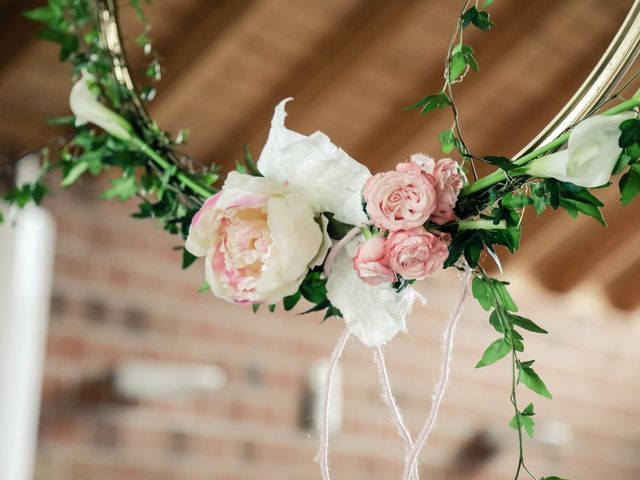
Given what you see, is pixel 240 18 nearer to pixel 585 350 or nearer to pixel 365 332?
pixel 365 332

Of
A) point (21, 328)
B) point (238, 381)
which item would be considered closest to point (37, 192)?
point (21, 328)

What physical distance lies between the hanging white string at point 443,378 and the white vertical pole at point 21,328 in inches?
49.6

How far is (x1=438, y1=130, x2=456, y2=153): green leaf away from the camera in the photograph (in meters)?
0.74

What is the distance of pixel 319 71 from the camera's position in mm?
1076

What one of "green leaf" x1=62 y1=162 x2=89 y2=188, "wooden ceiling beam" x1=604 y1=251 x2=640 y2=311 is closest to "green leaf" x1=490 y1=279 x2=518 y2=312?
"wooden ceiling beam" x1=604 y1=251 x2=640 y2=311

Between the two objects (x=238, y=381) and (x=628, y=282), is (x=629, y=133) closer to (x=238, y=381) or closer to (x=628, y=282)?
(x=628, y=282)

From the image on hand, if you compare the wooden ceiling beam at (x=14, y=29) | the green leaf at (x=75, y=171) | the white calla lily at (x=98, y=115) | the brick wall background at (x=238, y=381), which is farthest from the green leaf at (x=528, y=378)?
the wooden ceiling beam at (x=14, y=29)

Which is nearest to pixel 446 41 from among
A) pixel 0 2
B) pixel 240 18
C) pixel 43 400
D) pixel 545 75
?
pixel 545 75

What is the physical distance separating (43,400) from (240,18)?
1.13 m

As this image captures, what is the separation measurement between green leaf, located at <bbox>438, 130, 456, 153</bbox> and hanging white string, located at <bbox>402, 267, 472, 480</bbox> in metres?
0.10

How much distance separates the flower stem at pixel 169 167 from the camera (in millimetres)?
905

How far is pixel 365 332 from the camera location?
72 centimetres

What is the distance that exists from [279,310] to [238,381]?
8.2 inches

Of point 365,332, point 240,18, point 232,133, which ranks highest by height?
point 240,18
